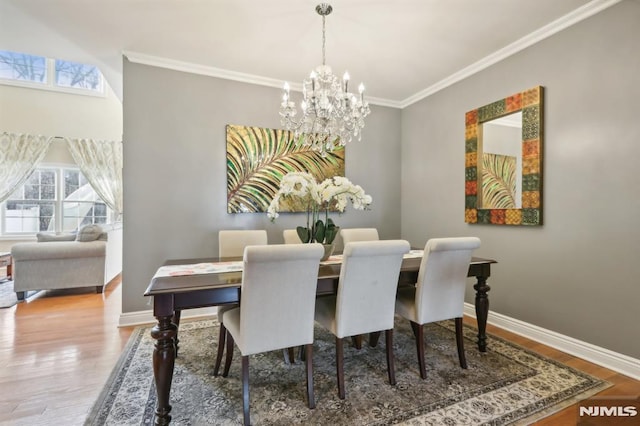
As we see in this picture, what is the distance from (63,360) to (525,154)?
4.08 m

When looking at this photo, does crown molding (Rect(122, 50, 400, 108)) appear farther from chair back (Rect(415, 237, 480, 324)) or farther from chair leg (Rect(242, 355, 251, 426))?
chair leg (Rect(242, 355, 251, 426))

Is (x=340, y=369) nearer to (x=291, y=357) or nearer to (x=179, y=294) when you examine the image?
(x=291, y=357)

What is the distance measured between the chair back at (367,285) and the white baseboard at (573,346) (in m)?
1.58

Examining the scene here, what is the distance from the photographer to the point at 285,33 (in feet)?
8.45

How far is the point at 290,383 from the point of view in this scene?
1.94 metres

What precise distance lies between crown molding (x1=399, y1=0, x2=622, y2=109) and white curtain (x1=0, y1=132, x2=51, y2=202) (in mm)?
6551

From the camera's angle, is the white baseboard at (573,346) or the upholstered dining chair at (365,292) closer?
the upholstered dining chair at (365,292)

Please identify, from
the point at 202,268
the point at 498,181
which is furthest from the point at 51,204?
the point at 498,181

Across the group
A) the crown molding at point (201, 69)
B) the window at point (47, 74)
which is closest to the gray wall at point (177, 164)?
the crown molding at point (201, 69)

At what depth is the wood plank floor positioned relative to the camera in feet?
5.44

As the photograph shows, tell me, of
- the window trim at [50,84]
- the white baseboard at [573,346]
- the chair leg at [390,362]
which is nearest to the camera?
the chair leg at [390,362]

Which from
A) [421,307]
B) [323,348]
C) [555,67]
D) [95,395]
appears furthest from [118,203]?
[555,67]

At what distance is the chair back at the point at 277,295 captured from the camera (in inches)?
58.5

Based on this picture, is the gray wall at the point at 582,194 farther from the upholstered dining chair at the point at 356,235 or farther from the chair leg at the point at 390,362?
the chair leg at the point at 390,362
